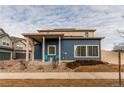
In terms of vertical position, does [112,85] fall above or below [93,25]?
below

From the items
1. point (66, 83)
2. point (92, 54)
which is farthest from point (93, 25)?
point (66, 83)

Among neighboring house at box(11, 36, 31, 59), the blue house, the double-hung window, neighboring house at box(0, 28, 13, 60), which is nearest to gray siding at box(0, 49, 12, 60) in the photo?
neighboring house at box(0, 28, 13, 60)

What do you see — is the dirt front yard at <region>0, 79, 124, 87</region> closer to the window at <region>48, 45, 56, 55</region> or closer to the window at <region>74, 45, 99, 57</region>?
the window at <region>74, 45, 99, 57</region>

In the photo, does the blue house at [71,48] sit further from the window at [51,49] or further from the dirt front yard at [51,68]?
the dirt front yard at [51,68]

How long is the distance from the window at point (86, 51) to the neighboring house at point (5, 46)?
894cm

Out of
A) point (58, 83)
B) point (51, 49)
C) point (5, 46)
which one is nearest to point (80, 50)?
point (51, 49)

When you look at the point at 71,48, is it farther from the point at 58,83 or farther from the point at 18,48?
the point at 18,48

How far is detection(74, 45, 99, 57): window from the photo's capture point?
21156 mm

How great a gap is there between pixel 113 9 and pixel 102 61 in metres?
4.60

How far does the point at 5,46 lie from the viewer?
29.1 meters

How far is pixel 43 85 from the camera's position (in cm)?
1069

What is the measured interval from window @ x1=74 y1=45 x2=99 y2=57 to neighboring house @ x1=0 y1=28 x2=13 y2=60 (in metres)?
8.94

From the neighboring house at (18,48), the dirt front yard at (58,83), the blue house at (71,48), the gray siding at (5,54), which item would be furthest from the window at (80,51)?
the neighboring house at (18,48)
